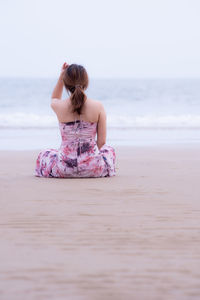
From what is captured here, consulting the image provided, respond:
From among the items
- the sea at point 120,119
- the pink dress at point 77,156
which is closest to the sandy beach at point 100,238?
the pink dress at point 77,156

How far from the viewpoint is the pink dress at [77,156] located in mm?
4965

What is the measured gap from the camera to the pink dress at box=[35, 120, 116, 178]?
16.3ft

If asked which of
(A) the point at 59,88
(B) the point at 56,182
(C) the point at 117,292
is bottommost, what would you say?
(C) the point at 117,292

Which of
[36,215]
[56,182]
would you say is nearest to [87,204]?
[36,215]

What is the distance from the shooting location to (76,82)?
4.63 m

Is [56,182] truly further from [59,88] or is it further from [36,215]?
[36,215]

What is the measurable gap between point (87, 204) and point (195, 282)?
Result: 170cm

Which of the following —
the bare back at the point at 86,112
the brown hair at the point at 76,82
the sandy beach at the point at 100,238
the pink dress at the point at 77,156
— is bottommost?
the sandy beach at the point at 100,238

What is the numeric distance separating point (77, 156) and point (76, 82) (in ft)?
2.56

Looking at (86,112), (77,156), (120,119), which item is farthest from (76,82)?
(120,119)

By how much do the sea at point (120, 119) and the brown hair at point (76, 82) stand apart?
431 centimetres

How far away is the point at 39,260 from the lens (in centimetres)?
240

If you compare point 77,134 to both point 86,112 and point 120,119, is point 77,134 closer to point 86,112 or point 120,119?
point 86,112

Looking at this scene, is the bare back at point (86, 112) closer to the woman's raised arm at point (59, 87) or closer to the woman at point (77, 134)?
the woman at point (77, 134)
